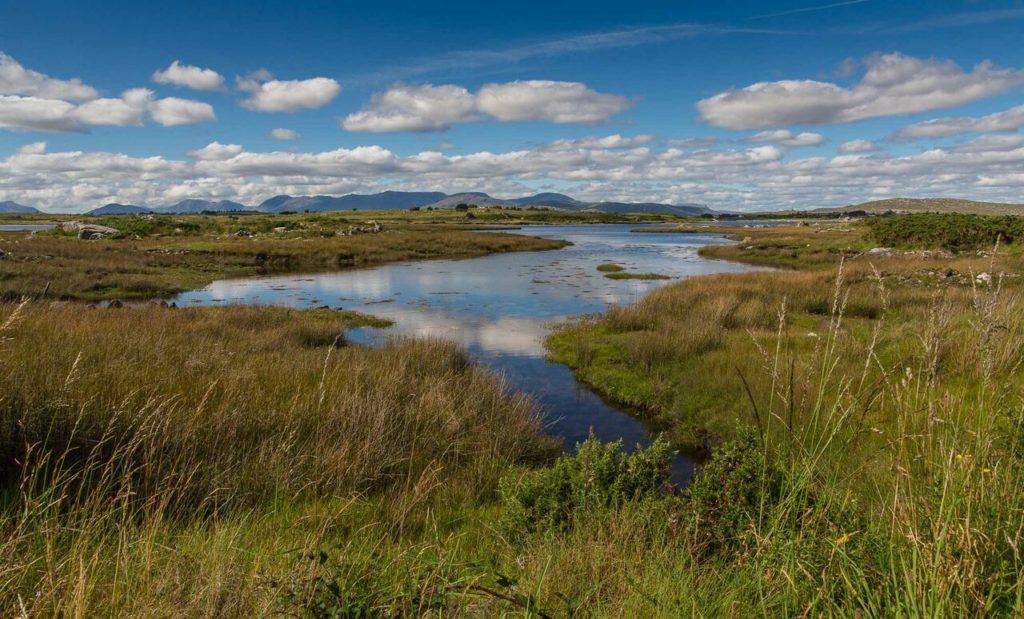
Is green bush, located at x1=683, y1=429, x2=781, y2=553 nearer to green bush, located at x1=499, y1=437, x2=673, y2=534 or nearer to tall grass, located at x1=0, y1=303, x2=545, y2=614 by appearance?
green bush, located at x1=499, y1=437, x2=673, y2=534

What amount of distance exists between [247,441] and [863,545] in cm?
643

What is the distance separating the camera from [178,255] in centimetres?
4519

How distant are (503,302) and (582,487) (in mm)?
24109

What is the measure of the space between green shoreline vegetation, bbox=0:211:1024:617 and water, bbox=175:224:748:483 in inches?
49.9

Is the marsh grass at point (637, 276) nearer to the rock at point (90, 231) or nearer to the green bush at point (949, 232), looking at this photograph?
the green bush at point (949, 232)

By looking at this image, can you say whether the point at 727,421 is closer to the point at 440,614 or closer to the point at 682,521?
the point at 682,521

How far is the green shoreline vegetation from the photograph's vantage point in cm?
277

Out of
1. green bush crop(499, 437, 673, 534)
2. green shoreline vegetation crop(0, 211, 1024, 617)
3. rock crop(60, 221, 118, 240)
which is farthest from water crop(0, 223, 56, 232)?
green bush crop(499, 437, 673, 534)

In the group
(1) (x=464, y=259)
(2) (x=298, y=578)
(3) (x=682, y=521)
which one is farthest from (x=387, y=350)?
(1) (x=464, y=259)

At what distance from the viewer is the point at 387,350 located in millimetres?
13883

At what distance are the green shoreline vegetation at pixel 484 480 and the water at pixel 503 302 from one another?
127cm

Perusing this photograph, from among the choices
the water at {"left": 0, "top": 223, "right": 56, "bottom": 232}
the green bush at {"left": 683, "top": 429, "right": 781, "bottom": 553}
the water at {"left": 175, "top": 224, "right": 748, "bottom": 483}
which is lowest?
the water at {"left": 175, "top": 224, "right": 748, "bottom": 483}

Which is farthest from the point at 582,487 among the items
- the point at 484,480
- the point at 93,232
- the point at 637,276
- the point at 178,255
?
the point at 93,232

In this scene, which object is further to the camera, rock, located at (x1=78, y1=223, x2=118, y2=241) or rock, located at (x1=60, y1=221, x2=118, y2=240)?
rock, located at (x1=60, y1=221, x2=118, y2=240)
